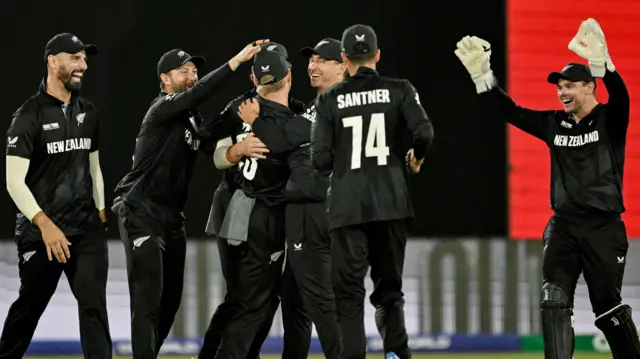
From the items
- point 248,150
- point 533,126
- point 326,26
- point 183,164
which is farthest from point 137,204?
point 326,26

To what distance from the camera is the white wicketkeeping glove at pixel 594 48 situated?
6.23 metres

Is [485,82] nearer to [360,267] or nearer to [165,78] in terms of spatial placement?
[360,267]

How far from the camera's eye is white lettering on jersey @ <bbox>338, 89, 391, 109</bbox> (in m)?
5.67

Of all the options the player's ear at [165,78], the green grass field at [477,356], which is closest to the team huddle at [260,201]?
the player's ear at [165,78]

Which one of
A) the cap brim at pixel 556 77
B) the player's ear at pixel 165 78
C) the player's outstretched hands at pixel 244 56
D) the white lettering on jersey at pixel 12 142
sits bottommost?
the white lettering on jersey at pixel 12 142

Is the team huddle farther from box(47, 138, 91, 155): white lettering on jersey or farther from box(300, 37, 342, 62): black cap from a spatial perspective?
box(300, 37, 342, 62): black cap

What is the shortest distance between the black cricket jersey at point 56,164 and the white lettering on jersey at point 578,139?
265cm

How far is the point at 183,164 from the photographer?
6.60m

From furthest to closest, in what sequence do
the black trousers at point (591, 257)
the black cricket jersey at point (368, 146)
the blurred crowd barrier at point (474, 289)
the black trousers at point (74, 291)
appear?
the blurred crowd barrier at point (474, 289), the black trousers at point (591, 257), the black trousers at point (74, 291), the black cricket jersey at point (368, 146)

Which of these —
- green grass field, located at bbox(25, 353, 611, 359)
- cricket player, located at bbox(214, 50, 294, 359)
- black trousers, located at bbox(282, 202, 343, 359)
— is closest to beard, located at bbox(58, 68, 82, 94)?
cricket player, located at bbox(214, 50, 294, 359)

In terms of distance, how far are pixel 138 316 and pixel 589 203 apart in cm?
A: 260

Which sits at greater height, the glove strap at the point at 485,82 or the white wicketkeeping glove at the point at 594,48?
the white wicketkeeping glove at the point at 594,48

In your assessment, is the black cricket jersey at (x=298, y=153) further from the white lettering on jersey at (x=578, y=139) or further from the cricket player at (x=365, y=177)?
the white lettering on jersey at (x=578, y=139)

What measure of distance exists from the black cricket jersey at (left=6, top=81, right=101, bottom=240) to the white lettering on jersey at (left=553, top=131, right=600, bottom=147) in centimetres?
265
